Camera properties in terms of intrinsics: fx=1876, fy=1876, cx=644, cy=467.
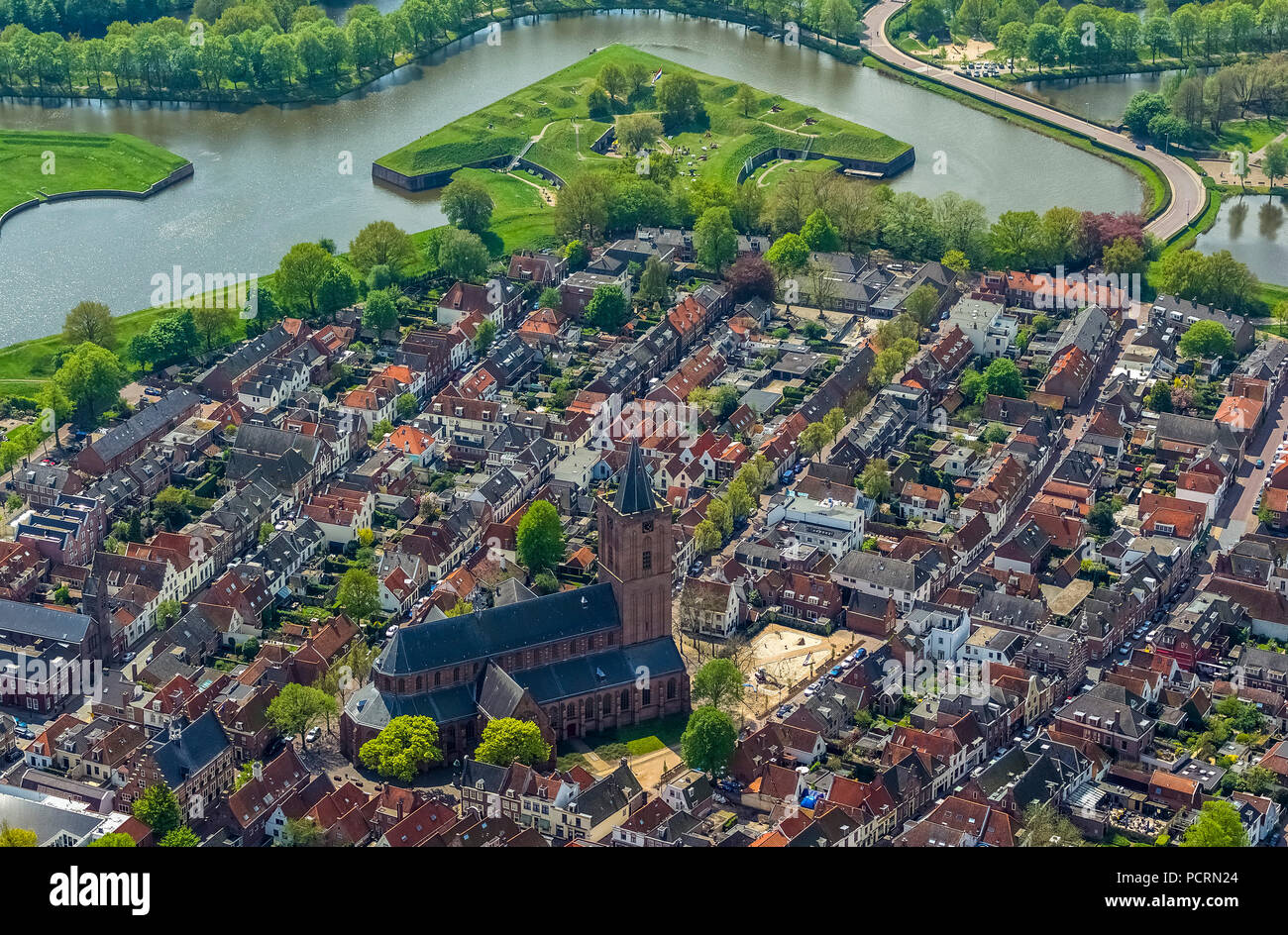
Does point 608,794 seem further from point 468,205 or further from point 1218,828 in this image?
point 468,205

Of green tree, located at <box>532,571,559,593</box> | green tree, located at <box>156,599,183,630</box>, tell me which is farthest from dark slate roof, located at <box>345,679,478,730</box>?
green tree, located at <box>156,599,183,630</box>

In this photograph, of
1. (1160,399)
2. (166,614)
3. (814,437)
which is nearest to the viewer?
(166,614)

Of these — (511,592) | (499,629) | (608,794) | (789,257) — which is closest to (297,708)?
(499,629)

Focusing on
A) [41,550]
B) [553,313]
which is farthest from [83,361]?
[553,313]

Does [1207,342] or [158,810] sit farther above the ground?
[1207,342]

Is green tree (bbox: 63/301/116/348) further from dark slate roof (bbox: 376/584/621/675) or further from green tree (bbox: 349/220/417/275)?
dark slate roof (bbox: 376/584/621/675)
